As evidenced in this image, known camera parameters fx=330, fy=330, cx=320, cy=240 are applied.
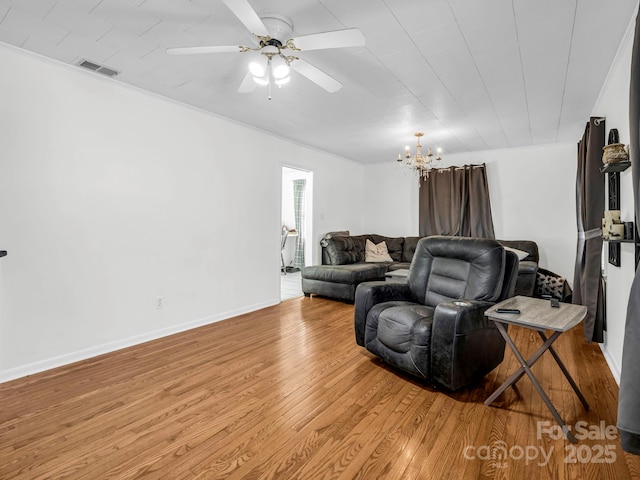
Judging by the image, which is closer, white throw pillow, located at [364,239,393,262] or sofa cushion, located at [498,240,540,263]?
sofa cushion, located at [498,240,540,263]

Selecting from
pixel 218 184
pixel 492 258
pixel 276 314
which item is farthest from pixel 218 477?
pixel 218 184

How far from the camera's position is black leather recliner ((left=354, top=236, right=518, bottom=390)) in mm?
2244

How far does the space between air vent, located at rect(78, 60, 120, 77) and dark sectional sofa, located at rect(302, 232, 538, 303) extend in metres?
3.60

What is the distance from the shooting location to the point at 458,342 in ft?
7.25

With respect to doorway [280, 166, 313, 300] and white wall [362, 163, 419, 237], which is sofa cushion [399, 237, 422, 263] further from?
doorway [280, 166, 313, 300]

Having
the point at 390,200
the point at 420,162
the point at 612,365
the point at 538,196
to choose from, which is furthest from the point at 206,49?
the point at 538,196

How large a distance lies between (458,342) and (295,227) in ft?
20.1

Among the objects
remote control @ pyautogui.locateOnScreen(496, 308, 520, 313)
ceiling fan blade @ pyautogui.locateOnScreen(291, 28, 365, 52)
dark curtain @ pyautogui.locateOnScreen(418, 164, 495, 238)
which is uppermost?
ceiling fan blade @ pyautogui.locateOnScreen(291, 28, 365, 52)

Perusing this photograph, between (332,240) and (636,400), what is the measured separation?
4740 mm

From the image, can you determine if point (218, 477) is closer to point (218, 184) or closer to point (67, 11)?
point (67, 11)

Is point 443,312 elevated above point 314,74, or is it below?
below

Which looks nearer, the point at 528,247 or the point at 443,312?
the point at 443,312

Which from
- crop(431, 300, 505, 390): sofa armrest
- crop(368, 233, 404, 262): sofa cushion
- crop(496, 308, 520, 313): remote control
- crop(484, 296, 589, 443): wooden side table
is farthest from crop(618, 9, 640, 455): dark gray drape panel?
crop(368, 233, 404, 262): sofa cushion

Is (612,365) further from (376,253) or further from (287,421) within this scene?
(376,253)
